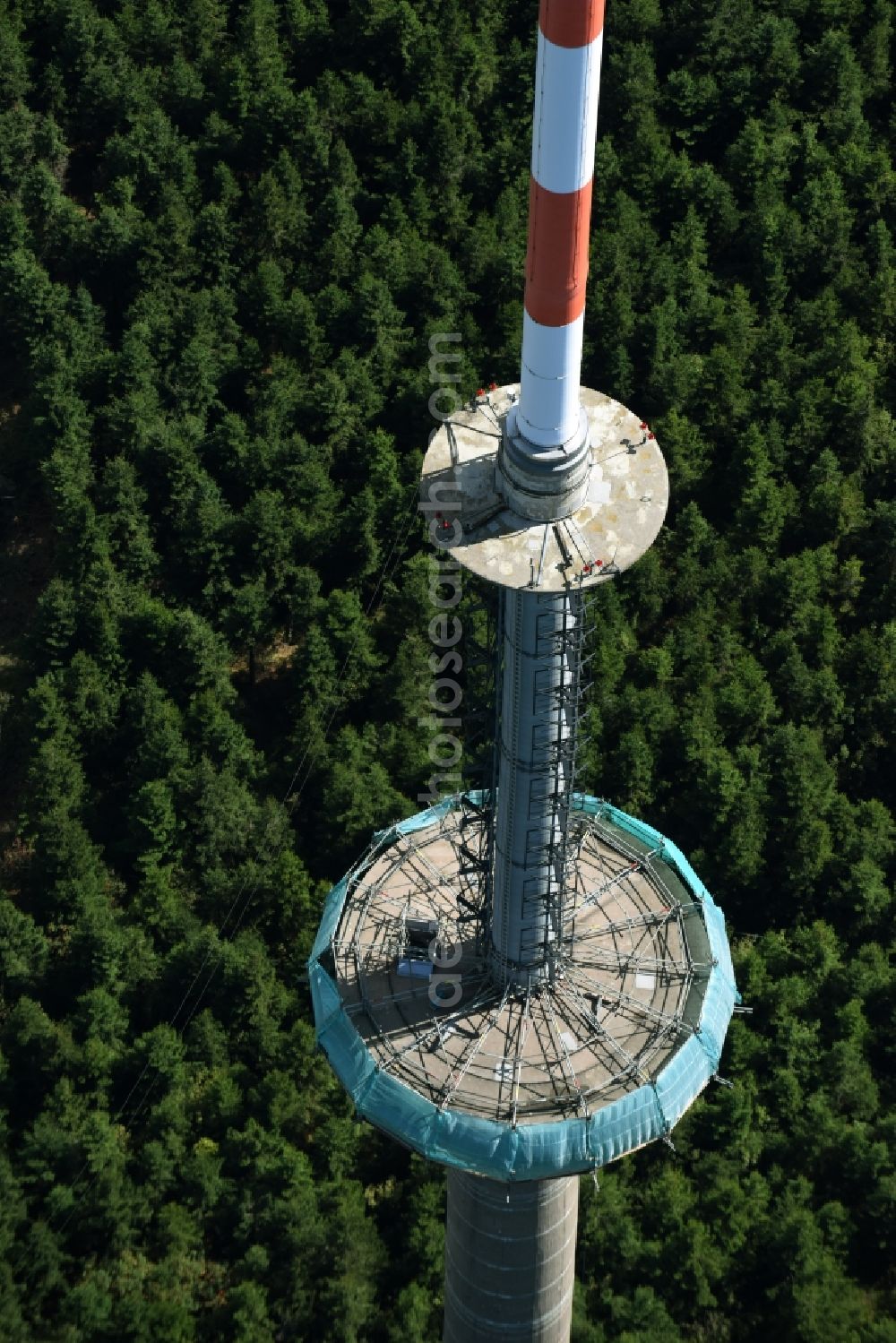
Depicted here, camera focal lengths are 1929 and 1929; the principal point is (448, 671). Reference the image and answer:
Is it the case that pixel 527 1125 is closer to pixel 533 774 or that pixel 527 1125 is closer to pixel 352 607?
pixel 533 774

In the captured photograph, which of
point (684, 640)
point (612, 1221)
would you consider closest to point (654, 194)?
point (684, 640)

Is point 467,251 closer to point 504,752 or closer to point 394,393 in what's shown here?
point 394,393

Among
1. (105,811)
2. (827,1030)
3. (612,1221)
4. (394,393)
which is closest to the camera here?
(612,1221)

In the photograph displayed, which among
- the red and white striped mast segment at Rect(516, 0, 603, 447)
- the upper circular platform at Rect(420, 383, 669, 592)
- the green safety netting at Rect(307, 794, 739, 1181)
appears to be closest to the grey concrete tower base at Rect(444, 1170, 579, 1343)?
the green safety netting at Rect(307, 794, 739, 1181)

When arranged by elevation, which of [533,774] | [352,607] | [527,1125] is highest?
[352,607]

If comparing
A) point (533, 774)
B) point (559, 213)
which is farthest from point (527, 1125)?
point (559, 213)

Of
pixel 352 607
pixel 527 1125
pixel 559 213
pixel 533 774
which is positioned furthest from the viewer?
pixel 352 607

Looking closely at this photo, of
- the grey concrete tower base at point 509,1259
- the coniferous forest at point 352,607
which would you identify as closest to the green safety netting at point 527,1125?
the grey concrete tower base at point 509,1259
